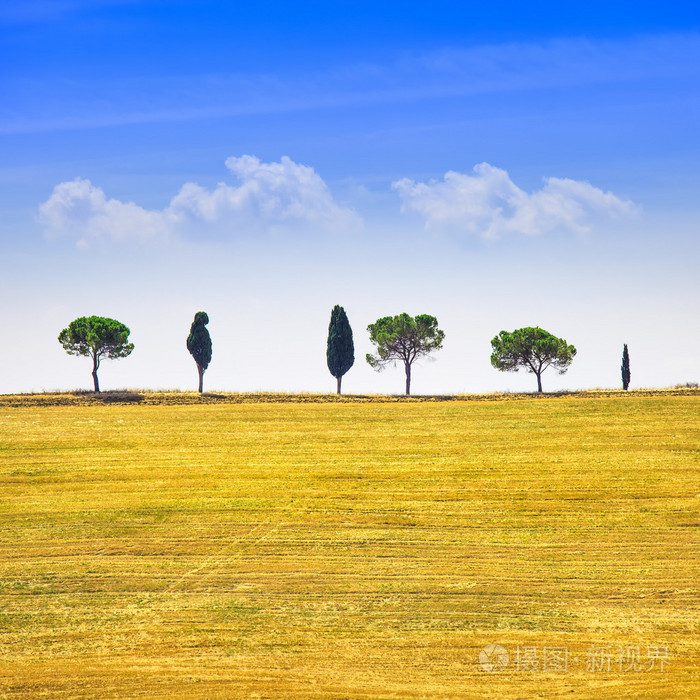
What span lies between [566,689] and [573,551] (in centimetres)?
934

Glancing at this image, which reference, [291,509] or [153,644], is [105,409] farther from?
[153,644]

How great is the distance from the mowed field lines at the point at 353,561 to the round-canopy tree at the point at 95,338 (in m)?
21.3

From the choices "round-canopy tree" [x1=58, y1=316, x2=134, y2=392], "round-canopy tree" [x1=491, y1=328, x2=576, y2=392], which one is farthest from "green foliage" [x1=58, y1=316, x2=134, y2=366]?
"round-canopy tree" [x1=491, y1=328, x2=576, y2=392]

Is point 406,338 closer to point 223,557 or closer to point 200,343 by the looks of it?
point 200,343

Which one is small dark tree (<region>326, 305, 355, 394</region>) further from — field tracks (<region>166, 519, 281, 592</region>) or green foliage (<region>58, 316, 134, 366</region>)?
field tracks (<region>166, 519, 281, 592</region>)

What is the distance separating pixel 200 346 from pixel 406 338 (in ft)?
69.6

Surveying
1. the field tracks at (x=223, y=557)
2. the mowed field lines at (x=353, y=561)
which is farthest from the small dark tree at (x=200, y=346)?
the field tracks at (x=223, y=557)

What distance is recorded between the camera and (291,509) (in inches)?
1275

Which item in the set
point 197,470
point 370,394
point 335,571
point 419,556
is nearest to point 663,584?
point 419,556

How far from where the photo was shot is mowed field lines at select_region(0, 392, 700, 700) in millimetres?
19922

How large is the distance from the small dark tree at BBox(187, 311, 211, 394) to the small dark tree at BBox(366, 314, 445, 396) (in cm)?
1664

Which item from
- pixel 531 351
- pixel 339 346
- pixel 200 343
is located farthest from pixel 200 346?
pixel 531 351

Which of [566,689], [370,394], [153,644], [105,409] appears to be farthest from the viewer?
[370,394]

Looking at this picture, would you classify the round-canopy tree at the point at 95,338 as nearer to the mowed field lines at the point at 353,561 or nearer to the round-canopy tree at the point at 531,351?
the mowed field lines at the point at 353,561
